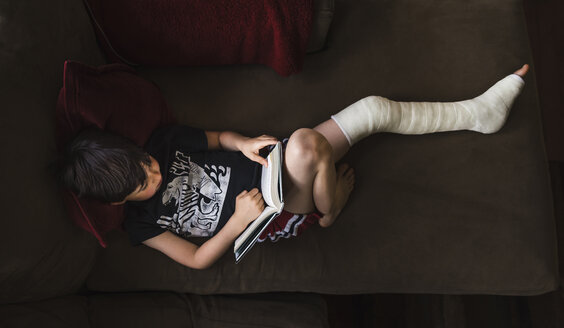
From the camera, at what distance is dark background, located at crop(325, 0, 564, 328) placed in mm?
1340

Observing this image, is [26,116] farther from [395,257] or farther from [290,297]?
[395,257]

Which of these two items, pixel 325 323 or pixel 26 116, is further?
pixel 325 323

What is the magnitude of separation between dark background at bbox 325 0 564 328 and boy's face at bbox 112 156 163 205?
805 mm

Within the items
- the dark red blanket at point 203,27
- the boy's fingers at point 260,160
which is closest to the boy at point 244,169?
the boy's fingers at point 260,160

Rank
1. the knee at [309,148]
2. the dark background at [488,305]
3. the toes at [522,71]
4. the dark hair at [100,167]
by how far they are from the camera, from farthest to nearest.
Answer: the dark background at [488,305] < the toes at [522,71] < the knee at [309,148] < the dark hair at [100,167]

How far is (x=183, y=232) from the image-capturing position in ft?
3.30

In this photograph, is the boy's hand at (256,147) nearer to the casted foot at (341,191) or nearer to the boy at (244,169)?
the boy at (244,169)

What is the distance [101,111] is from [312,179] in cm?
52

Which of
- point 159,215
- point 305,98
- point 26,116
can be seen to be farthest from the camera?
point 305,98

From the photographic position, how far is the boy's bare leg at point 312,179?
93cm

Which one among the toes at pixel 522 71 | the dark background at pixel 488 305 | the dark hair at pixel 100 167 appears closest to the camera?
the dark hair at pixel 100 167

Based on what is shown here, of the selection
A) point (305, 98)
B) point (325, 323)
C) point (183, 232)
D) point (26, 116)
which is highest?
point (26, 116)

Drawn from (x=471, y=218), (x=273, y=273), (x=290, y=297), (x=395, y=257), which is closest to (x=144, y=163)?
(x=273, y=273)

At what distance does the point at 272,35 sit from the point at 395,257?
2.21 feet
